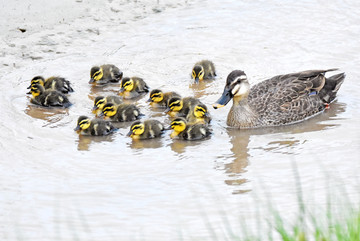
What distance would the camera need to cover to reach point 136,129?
6324 mm

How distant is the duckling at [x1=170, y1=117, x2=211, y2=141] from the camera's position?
6375 millimetres

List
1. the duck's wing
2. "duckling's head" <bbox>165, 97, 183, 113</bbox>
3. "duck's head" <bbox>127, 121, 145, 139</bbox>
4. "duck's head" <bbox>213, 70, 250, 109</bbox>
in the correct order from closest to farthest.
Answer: "duck's head" <bbox>127, 121, 145, 139</bbox>, "duck's head" <bbox>213, 70, 250, 109</bbox>, the duck's wing, "duckling's head" <bbox>165, 97, 183, 113</bbox>

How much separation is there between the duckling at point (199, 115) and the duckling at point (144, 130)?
36cm

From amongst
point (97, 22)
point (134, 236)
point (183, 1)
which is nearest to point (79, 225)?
point (134, 236)

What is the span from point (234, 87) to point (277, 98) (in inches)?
20.0

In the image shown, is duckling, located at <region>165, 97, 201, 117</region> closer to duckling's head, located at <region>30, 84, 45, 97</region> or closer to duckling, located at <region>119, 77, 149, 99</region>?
duckling, located at <region>119, 77, 149, 99</region>

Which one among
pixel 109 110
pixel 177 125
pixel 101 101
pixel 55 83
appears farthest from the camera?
pixel 55 83

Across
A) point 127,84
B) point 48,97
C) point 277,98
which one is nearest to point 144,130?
point 127,84

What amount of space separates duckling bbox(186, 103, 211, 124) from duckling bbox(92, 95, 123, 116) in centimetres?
84

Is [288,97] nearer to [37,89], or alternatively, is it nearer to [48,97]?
[48,97]

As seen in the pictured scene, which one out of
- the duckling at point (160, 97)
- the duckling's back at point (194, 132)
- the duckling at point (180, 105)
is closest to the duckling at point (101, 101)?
A: the duckling at point (160, 97)

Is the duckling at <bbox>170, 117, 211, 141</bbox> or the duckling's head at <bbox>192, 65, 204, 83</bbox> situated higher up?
the duckling's head at <bbox>192, 65, 204, 83</bbox>

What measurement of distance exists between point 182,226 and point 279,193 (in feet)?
2.84

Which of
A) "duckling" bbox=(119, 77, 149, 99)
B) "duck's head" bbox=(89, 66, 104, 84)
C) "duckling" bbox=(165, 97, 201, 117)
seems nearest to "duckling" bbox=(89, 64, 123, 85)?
"duck's head" bbox=(89, 66, 104, 84)
